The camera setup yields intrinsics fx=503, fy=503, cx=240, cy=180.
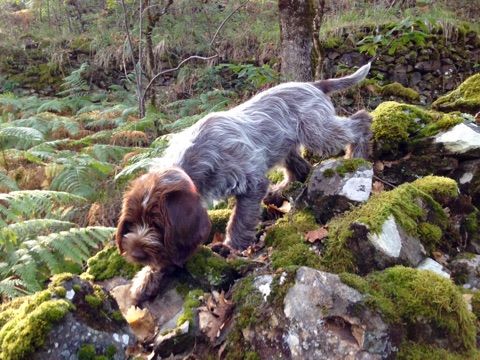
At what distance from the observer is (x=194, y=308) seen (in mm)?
3211

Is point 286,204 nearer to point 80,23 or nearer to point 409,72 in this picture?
point 409,72

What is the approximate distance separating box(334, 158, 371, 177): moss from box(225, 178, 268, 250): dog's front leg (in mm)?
720

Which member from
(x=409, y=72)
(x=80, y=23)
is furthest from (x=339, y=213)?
(x=80, y=23)

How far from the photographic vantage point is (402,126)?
530 cm

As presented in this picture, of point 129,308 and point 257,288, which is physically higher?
point 257,288

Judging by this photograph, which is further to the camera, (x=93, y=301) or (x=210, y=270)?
(x=210, y=270)

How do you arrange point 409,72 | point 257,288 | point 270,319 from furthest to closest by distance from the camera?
point 409,72 < point 257,288 < point 270,319

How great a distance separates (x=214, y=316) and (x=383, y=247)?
4.20 ft

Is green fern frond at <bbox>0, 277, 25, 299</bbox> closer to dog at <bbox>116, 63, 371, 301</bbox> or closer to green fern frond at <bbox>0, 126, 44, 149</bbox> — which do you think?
dog at <bbox>116, 63, 371, 301</bbox>

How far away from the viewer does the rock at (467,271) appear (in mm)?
3740

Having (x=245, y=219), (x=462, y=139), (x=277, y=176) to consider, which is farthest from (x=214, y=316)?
(x=277, y=176)

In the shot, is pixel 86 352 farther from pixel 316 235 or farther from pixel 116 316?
pixel 316 235

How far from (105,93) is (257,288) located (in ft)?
35.5

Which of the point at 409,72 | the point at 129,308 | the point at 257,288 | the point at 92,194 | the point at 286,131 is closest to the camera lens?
the point at 257,288
